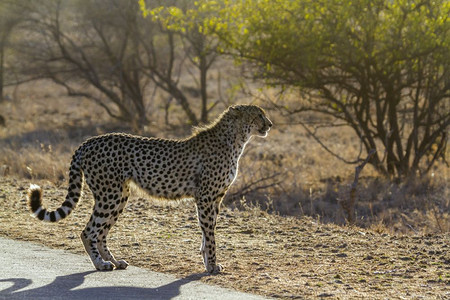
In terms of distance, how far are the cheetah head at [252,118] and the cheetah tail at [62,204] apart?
165cm

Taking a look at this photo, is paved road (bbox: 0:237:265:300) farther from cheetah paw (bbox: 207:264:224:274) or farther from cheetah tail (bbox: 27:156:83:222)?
cheetah tail (bbox: 27:156:83:222)

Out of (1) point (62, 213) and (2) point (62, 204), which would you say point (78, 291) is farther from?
(2) point (62, 204)

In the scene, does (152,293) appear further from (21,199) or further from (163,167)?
(21,199)

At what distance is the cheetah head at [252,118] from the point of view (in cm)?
715

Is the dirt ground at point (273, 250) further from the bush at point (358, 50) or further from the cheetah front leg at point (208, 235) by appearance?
the bush at point (358, 50)

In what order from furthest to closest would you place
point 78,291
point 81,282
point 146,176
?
point 146,176 → point 81,282 → point 78,291

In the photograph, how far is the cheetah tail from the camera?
21.0 feet

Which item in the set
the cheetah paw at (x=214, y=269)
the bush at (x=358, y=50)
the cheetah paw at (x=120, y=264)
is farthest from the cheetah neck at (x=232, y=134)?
the bush at (x=358, y=50)

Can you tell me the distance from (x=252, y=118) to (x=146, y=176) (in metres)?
1.21

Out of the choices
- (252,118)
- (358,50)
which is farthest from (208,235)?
(358,50)

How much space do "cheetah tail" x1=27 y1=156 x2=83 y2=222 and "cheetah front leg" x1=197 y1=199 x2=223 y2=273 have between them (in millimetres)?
1127

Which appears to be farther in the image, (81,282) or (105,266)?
(105,266)

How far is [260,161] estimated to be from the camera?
1536cm

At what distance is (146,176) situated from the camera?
22.1ft
